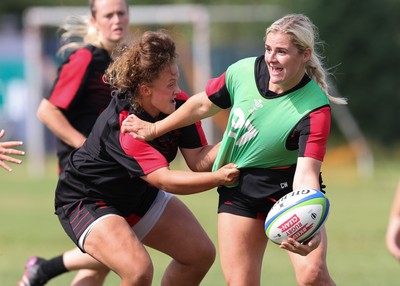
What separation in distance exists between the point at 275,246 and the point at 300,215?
7248 millimetres

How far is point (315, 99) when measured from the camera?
5465mm

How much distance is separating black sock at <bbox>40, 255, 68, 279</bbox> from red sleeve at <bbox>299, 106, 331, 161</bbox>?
8.27 ft

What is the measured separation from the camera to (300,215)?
5.15 meters

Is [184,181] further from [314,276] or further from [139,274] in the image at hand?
[314,276]

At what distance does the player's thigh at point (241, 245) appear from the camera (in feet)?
18.7

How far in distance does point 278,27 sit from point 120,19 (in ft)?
7.34

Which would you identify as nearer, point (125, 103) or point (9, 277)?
point (125, 103)

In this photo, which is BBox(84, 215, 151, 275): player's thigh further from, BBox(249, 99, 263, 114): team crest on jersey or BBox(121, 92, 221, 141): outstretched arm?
BBox(249, 99, 263, 114): team crest on jersey

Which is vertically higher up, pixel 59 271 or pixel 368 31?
pixel 59 271

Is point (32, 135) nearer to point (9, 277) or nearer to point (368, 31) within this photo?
point (368, 31)

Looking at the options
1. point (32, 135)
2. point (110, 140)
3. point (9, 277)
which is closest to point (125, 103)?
point (110, 140)

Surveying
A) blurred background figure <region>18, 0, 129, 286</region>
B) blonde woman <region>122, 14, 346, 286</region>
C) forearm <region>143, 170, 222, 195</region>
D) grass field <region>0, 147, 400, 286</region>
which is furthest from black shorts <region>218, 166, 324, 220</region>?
grass field <region>0, 147, 400, 286</region>

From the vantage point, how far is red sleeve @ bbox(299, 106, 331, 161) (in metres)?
5.33

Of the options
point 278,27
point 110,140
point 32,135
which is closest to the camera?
point 278,27
